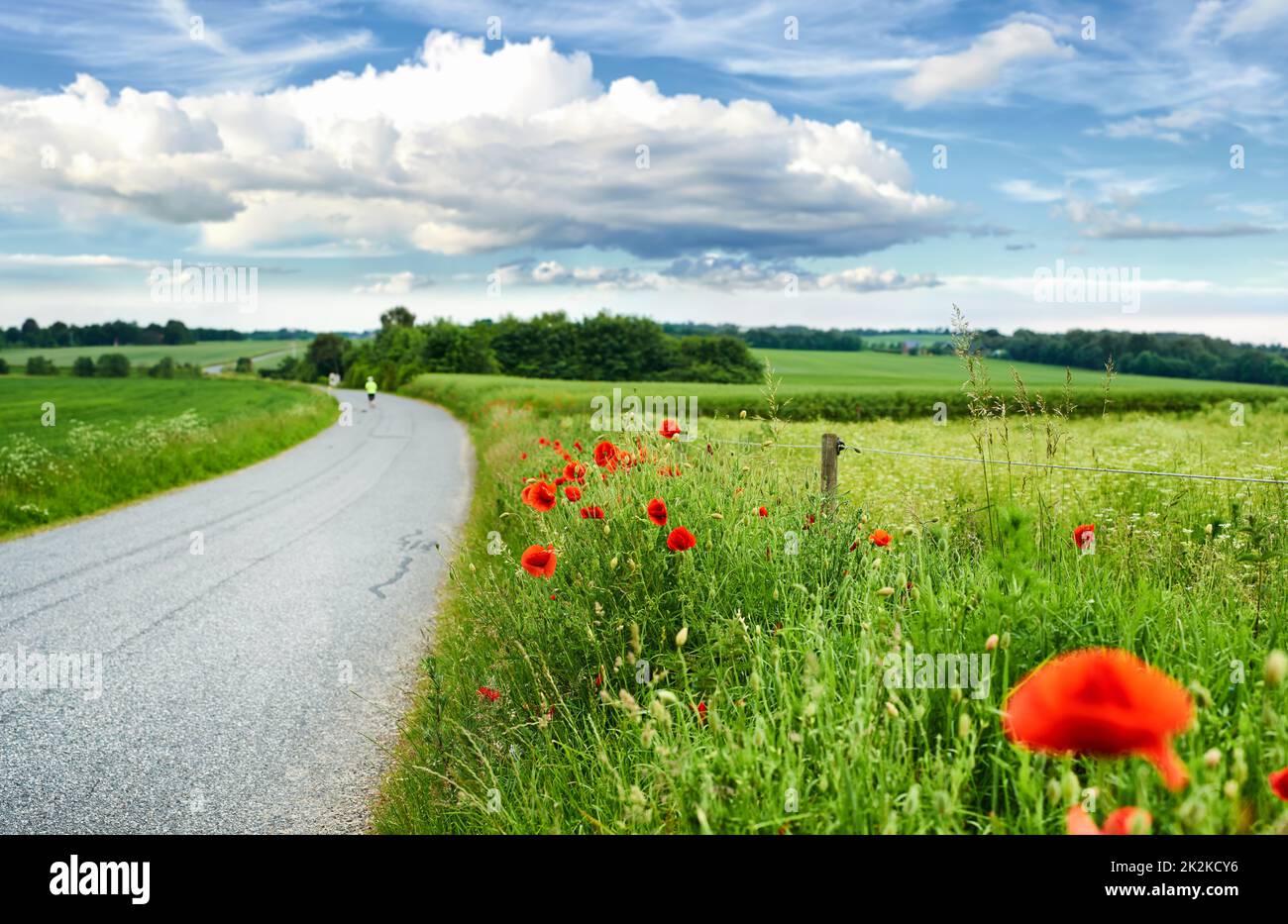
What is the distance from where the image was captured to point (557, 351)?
275 feet

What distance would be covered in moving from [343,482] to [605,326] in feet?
225

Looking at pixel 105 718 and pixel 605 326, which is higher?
pixel 605 326

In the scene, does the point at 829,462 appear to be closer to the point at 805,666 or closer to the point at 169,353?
the point at 805,666

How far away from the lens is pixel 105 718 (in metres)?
5.16

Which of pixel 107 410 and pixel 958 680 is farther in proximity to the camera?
pixel 107 410

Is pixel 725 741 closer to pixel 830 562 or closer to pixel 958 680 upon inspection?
pixel 958 680

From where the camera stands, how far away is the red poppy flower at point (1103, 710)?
1.28 meters

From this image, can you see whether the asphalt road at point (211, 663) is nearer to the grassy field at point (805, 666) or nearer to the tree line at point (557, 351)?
the grassy field at point (805, 666)

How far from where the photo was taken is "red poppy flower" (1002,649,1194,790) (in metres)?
1.28

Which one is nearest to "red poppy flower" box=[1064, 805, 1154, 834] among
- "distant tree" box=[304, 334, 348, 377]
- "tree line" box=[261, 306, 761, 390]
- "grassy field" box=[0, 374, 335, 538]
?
"grassy field" box=[0, 374, 335, 538]

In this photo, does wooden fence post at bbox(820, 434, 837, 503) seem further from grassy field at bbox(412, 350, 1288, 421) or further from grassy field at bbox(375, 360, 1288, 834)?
grassy field at bbox(412, 350, 1288, 421)
